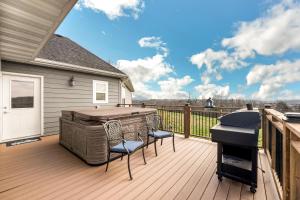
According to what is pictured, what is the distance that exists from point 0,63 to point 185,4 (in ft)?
29.6

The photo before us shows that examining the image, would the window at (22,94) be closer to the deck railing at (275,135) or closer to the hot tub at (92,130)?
the hot tub at (92,130)

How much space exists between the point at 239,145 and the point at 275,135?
76cm

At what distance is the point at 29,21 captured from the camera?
2.39 meters

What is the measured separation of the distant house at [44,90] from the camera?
462 centimetres

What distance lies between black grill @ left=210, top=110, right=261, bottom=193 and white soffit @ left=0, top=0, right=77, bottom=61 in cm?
277

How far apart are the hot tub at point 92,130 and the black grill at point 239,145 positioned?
2000 mm

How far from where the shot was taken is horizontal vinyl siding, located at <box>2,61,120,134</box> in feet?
16.2

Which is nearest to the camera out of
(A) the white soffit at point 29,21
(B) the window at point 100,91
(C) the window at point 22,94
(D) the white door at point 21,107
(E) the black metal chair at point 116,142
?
(A) the white soffit at point 29,21

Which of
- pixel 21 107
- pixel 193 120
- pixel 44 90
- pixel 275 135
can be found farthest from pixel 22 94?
pixel 275 135

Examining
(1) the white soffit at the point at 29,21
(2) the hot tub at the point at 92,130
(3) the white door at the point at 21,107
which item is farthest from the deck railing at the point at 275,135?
(3) the white door at the point at 21,107

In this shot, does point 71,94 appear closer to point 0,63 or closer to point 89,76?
point 89,76

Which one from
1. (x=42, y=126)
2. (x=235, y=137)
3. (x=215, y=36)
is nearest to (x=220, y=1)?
(x=215, y=36)

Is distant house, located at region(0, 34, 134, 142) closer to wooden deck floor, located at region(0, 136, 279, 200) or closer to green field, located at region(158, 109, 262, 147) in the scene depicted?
wooden deck floor, located at region(0, 136, 279, 200)

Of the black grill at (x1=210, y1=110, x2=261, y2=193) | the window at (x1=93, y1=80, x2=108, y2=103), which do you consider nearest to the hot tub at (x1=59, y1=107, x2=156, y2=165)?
the black grill at (x1=210, y1=110, x2=261, y2=193)
